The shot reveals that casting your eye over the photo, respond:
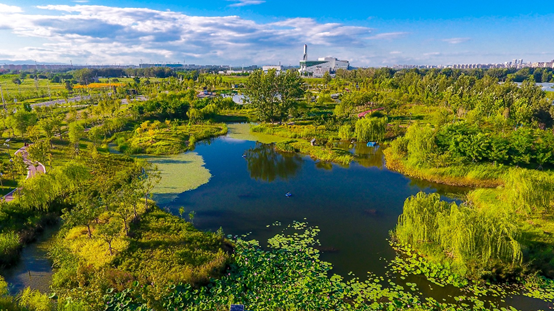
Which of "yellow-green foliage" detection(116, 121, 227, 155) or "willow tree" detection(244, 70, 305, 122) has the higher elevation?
"willow tree" detection(244, 70, 305, 122)

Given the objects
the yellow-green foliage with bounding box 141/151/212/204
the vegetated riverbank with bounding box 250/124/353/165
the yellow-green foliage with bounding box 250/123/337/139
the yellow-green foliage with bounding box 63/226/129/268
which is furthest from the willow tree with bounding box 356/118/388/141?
the yellow-green foliage with bounding box 63/226/129/268

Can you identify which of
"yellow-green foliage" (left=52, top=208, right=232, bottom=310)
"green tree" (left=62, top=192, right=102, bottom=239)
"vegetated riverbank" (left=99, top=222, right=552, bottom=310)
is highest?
"green tree" (left=62, top=192, right=102, bottom=239)

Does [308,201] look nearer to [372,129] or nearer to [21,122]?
[372,129]

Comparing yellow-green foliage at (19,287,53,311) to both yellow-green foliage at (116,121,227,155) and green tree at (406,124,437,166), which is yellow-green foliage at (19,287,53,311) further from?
green tree at (406,124,437,166)

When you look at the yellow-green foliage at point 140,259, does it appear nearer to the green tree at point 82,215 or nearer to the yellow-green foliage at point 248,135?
the green tree at point 82,215

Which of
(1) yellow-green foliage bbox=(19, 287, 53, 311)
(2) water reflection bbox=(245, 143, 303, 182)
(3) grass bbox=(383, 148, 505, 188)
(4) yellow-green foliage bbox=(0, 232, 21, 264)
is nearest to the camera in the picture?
(1) yellow-green foliage bbox=(19, 287, 53, 311)

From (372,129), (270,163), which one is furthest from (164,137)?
(372,129)

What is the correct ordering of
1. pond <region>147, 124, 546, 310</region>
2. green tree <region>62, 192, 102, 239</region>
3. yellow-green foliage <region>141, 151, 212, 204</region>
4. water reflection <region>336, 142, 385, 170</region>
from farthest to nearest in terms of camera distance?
1. water reflection <region>336, 142, 385, 170</region>
2. yellow-green foliage <region>141, 151, 212, 204</region>
3. pond <region>147, 124, 546, 310</region>
4. green tree <region>62, 192, 102, 239</region>
